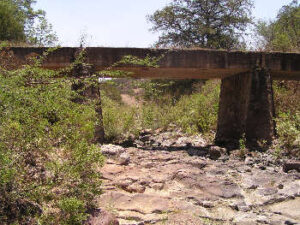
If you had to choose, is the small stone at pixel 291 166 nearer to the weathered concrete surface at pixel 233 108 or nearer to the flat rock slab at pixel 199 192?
the flat rock slab at pixel 199 192

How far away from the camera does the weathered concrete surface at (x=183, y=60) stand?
772cm

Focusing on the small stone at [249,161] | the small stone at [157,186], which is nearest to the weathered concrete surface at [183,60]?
the small stone at [249,161]

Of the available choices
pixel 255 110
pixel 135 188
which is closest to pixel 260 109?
pixel 255 110

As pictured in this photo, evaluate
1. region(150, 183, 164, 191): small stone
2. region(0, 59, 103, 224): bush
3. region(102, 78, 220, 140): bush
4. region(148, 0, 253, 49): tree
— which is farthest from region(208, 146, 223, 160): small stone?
region(148, 0, 253, 49): tree

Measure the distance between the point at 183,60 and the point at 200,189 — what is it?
3719mm

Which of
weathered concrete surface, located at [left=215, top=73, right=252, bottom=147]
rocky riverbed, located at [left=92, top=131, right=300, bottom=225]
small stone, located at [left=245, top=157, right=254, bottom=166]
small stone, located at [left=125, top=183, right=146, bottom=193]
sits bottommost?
small stone, located at [left=245, top=157, right=254, bottom=166]

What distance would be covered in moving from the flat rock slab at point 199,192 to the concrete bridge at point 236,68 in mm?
1600

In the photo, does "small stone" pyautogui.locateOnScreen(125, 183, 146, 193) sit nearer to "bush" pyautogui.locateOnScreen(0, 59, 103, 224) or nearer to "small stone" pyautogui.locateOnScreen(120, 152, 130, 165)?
"bush" pyautogui.locateOnScreen(0, 59, 103, 224)

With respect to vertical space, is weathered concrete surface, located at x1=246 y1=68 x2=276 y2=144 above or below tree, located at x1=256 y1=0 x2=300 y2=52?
below

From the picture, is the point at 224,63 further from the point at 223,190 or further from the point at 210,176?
the point at 223,190

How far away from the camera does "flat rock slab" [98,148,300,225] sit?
4.14 metres

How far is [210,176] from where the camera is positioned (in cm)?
598

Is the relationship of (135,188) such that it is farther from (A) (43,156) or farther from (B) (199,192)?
(A) (43,156)

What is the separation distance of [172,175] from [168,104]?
30.2 ft
